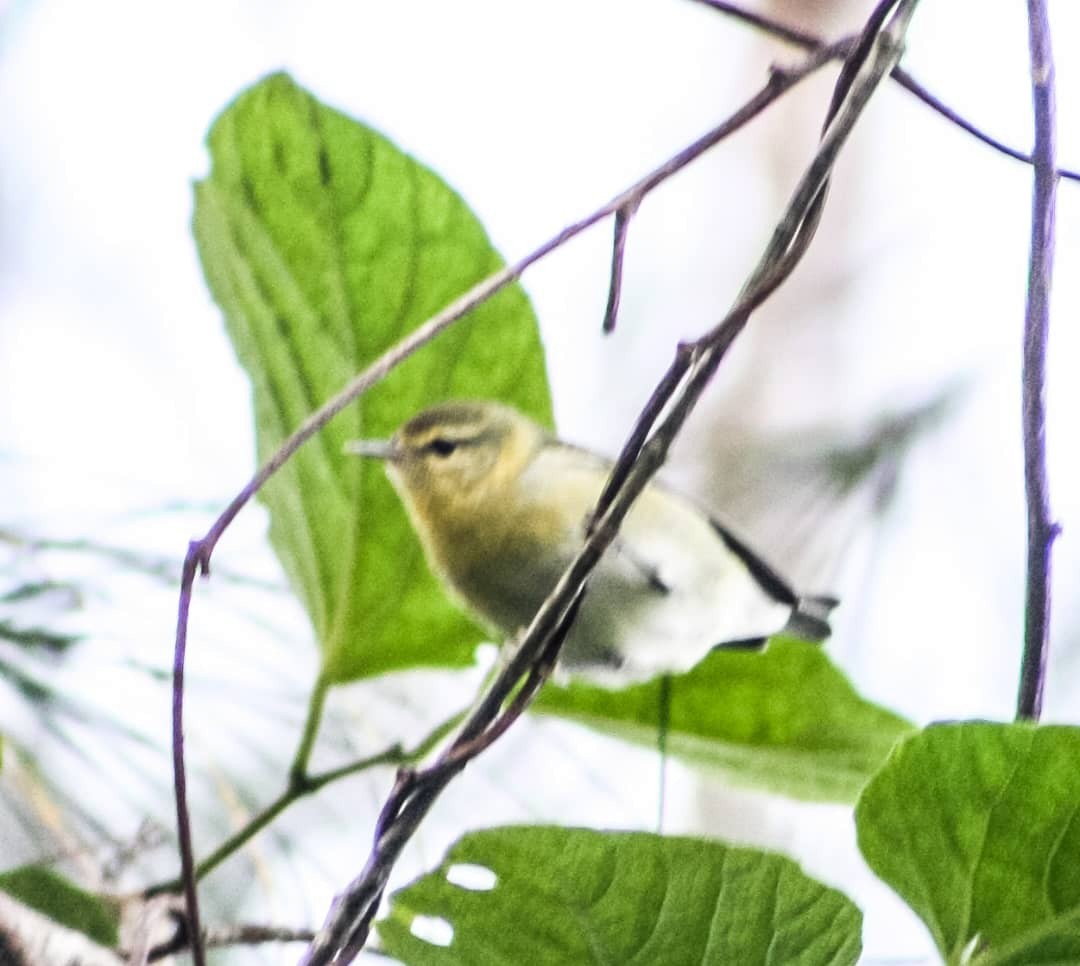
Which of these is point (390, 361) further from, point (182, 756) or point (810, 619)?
point (810, 619)

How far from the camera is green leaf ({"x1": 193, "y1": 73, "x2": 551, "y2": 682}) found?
1.39 ft

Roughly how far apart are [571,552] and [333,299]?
132 mm

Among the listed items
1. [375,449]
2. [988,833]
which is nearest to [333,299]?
[375,449]

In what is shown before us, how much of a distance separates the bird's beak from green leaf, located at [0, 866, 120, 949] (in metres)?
0.17

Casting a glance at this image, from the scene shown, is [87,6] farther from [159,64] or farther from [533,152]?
[533,152]

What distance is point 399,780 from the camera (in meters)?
0.25

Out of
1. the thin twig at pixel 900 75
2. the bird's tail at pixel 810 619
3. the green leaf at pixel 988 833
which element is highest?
the thin twig at pixel 900 75

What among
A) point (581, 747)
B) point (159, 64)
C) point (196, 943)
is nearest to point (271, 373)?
point (196, 943)

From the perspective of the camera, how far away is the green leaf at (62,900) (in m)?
0.38

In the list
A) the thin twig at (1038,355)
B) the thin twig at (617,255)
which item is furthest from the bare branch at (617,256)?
the thin twig at (1038,355)

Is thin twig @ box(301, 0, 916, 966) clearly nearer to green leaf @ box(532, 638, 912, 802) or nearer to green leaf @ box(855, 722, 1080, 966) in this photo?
green leaf @ box(855, 722, 1080, 966)

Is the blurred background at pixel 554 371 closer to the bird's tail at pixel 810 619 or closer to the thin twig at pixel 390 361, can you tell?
the bird's tail at pixel 810 619

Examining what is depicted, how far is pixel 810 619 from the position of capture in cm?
48

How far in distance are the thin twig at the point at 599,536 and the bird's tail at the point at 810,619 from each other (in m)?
0.24
